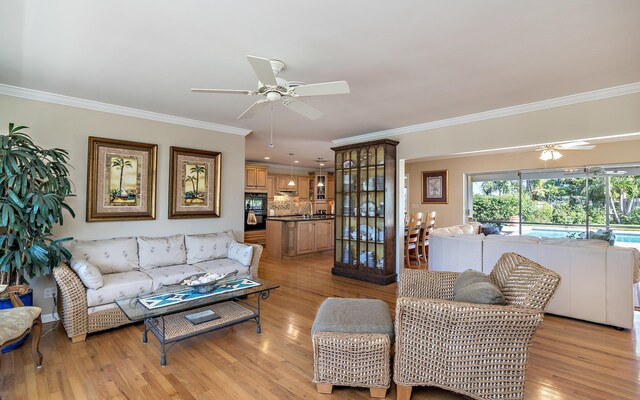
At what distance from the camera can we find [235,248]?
14.0ft

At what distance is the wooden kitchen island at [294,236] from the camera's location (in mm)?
6938

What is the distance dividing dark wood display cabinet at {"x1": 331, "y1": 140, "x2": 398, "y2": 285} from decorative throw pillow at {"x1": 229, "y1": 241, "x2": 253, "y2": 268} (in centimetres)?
197

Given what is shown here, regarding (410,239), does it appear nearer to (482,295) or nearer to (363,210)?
(363,210)

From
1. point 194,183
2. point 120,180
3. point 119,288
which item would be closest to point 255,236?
point 194,183

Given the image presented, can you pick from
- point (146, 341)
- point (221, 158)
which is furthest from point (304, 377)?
point (221, 158)

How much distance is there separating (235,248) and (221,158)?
1.48 m

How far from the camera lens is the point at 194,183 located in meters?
4.51

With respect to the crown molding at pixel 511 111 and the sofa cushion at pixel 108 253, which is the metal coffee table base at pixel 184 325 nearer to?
the sofa cushion at pixel 108 253

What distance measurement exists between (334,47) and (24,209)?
304 cm

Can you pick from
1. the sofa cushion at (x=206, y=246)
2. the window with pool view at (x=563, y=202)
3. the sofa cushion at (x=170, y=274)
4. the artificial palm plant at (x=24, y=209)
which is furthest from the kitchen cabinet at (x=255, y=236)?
the window with pool view at (x=563, y=202)

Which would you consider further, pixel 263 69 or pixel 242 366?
pixel 242 366

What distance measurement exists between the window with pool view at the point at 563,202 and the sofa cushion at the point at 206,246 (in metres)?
6.26

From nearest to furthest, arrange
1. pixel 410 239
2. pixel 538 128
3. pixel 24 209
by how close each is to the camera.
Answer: pixel 24 209 < pixel 538 128 < pixel 410 239

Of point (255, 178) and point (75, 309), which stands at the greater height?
point (255, 178)
